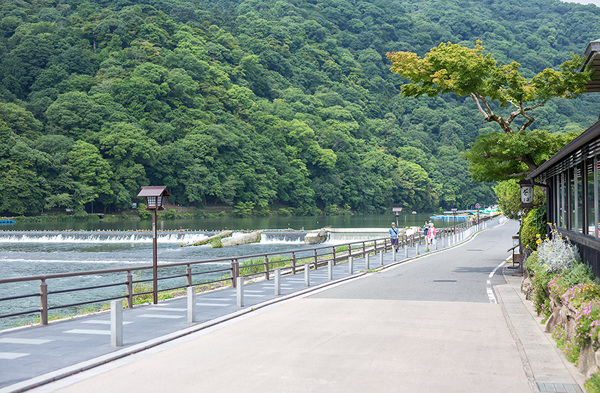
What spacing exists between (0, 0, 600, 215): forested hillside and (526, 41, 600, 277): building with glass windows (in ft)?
259

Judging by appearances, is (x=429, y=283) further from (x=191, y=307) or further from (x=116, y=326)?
(x=116, y=326)

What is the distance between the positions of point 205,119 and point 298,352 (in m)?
109

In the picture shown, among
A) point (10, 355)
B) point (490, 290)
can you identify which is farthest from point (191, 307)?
point (490, 290)

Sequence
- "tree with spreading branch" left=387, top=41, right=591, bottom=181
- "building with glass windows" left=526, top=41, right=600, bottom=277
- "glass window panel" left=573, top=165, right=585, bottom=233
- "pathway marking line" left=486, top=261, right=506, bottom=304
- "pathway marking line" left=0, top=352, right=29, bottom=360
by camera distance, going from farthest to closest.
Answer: "tree with spreading branch" left=387, top=41, right=591, bottom=181
"pathway marking line" left=486, top=261, right=506, bottom=304
"glass window panel" left=573, top=165, right=585, bottom=233
"building with glass windows" left=526, top=41, right=600, bottom=277
"pathway marking line" left=0, top=352, right=29, bottom=360

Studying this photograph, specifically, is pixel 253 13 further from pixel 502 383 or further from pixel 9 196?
pixel 502 383

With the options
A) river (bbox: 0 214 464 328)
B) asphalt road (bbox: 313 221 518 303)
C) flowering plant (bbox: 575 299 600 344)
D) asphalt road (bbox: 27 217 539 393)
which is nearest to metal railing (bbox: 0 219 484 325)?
asphalt road (bbox: 313 221 518 303)

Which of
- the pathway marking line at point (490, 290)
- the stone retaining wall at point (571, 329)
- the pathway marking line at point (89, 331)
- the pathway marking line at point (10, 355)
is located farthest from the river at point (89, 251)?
the stone retaining wall at point (571, 329)

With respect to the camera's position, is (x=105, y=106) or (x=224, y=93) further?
(x=224, y=93)

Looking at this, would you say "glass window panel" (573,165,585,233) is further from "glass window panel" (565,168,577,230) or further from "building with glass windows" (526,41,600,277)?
"glass window panel" (565,168,577,230)

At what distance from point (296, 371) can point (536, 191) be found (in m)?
16.8

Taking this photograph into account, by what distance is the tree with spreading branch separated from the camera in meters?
21.6

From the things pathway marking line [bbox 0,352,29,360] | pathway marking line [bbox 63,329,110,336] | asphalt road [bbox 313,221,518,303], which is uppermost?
pathway marking line [bbox 0,352,29,360]

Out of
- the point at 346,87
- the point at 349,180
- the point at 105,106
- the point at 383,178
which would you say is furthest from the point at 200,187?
the point at 346,87

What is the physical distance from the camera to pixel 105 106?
102 meters
